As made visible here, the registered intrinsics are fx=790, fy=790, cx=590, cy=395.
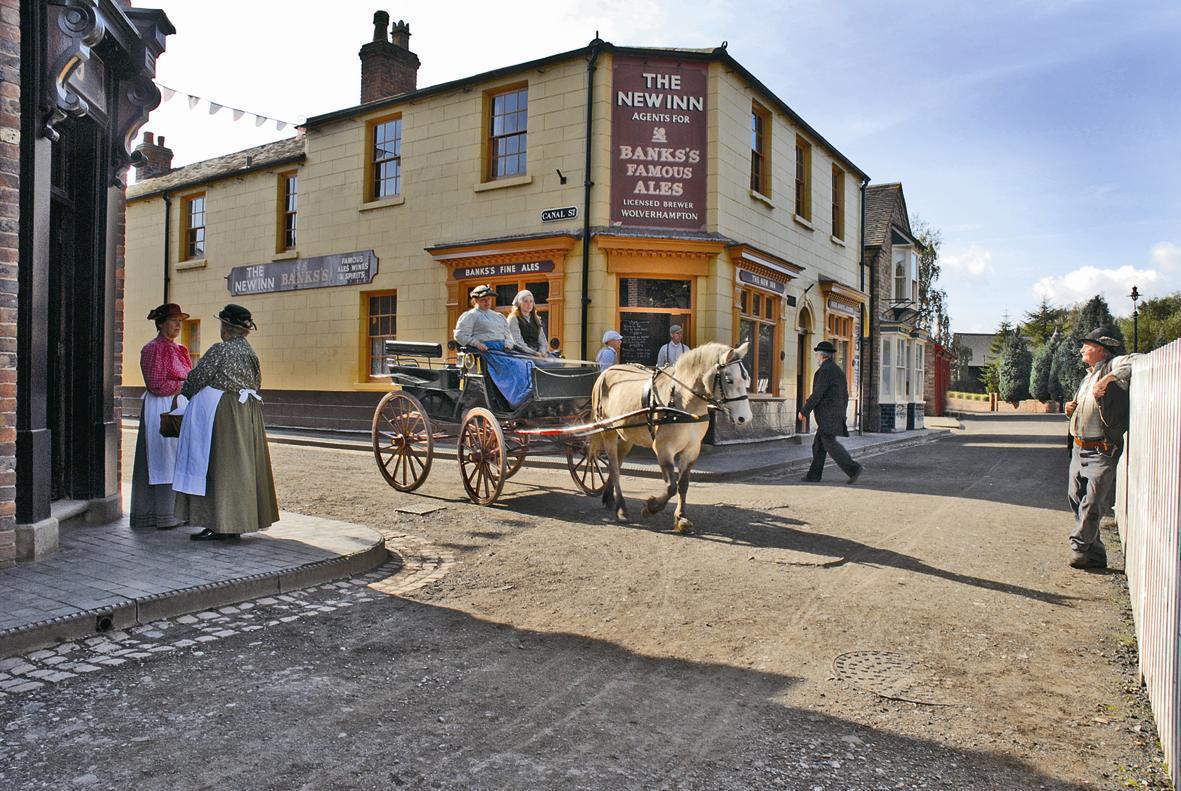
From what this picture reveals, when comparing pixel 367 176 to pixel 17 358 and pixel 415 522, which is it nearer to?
pixel 415 522

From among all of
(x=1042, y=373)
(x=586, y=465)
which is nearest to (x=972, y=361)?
(x=1042, y=373)

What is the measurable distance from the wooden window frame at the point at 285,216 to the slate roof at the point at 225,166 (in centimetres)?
49

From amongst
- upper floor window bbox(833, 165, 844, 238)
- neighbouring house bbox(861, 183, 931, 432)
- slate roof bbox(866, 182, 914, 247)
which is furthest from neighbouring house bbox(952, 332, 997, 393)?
upper floor window bbox(833, 165, 844, 238)

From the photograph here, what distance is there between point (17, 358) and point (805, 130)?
16949 mm

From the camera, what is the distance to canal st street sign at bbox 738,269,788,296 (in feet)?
51.0

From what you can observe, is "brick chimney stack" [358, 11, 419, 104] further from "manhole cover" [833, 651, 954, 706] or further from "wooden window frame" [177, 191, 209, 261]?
"manhole cover" [833, 651, 954, 706]

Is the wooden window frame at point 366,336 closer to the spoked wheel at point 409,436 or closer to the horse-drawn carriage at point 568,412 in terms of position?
the horse-drawn carriage at point 568,412

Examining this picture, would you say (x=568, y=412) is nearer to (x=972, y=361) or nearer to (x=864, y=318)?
(x=864, y=318)

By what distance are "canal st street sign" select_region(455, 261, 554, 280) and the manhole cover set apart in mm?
11507

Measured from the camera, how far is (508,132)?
52.0 feet

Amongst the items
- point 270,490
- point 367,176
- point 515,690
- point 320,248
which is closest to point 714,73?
point 367,176

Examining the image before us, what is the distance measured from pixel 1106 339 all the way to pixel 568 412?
524cm

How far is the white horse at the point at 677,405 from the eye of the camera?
23.9ft

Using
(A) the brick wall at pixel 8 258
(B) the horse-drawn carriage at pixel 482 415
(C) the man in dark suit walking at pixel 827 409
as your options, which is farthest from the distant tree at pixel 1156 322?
(A) the brick wall at pixel 8 258
